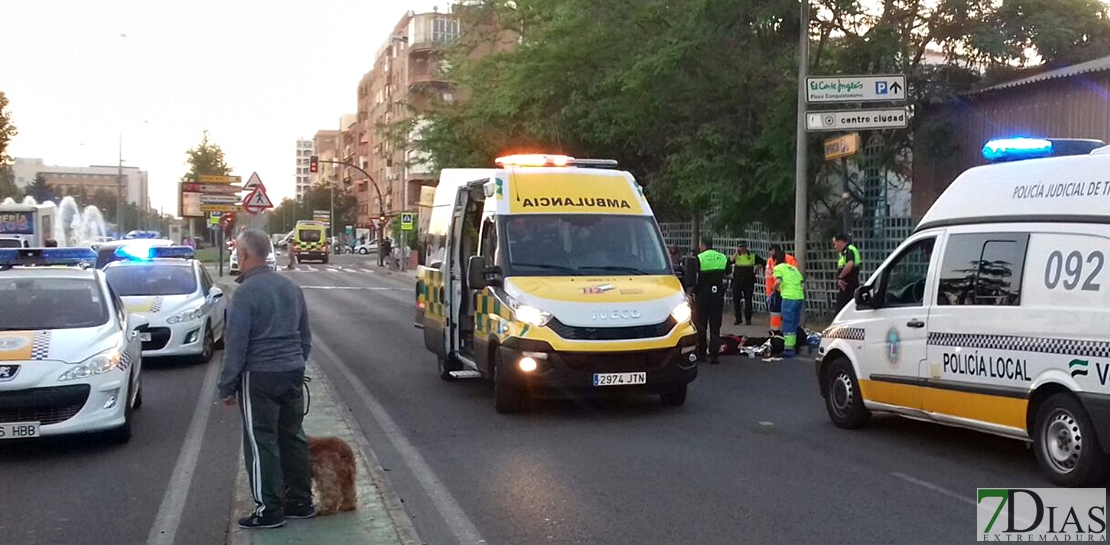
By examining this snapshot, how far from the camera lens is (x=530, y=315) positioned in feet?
34.3

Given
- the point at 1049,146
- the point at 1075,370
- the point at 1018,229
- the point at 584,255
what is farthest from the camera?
the point at 584,255

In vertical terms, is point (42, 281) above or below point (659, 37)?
below

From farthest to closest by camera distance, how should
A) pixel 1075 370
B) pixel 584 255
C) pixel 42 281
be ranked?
pixel 584 255
pixel 42 281
pixel 1075 370

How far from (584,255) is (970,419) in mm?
4453

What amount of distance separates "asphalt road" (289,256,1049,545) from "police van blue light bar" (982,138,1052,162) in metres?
2.43

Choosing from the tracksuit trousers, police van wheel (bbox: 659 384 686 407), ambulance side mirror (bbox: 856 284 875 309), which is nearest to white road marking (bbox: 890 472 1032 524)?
ambulance side mirror (bbox: 856 284 875 309)

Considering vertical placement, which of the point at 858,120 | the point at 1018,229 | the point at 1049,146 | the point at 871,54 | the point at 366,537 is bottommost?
the point at 366,537

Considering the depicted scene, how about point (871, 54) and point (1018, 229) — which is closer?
point (1018, 229)

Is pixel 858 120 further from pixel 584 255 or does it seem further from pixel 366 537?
pixel 366 537

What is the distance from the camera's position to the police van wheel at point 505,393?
1069 centimetres

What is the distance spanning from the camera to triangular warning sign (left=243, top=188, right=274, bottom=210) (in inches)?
982

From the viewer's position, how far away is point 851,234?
2136 centimetres

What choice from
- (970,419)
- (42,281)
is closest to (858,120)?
(970,419)

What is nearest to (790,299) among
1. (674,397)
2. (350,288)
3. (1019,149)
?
(674,397)
